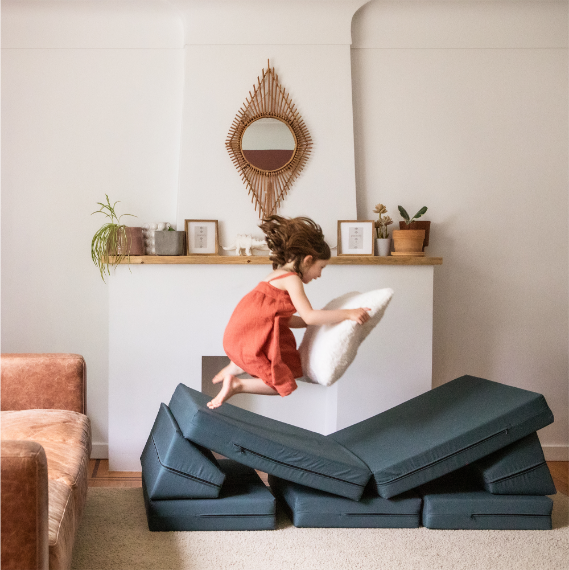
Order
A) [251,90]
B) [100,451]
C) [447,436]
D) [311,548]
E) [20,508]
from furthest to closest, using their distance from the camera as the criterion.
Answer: [100,451] → [251,90] → [447,436] → [311,548] → [20,508]

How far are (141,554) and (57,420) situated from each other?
0.68 metres

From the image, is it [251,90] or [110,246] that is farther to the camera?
[251,90]

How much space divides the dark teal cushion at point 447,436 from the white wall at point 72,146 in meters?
1.88

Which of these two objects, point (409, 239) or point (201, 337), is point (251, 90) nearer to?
point (409, 239)

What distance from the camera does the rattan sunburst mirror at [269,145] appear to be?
337 centimetres

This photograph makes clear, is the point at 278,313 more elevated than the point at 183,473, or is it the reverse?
the point at 278,313

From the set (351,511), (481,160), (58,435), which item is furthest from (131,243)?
(481,160)

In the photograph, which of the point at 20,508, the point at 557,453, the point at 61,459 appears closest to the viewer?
the point at 20,508

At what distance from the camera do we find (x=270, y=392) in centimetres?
231

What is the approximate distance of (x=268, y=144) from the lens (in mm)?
3398

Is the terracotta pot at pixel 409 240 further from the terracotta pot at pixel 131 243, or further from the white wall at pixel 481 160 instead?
the terracotta pot at pixel 131 243

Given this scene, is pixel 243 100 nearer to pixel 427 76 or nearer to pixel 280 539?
pixel 427 76

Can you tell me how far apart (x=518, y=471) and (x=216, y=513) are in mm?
1231

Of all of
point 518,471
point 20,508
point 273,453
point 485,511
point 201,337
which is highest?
point 201,337
